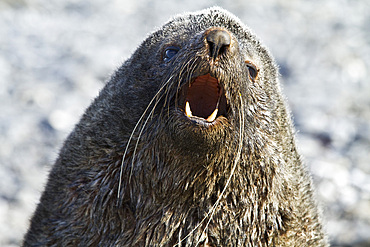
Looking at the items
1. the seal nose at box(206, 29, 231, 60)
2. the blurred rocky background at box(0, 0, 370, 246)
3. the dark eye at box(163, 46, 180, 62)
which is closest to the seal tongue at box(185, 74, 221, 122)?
the seal nose at box(206, 29, 231, 60)

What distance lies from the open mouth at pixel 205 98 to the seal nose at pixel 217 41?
182mm

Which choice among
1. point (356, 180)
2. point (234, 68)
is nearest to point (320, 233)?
point (234, 68)

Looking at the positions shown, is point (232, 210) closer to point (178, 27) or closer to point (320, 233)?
point (320, 233)

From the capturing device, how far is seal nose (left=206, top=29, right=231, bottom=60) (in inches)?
143

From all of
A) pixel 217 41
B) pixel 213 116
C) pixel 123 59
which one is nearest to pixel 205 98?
pixel 213 116

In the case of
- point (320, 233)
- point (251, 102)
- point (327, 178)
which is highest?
point (327, 178)

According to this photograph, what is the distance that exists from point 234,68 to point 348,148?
585cm

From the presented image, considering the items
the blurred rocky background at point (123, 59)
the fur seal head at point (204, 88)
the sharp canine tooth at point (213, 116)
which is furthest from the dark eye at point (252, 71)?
the blurred rocky background at point (123, 59)

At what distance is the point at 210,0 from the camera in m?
15.7

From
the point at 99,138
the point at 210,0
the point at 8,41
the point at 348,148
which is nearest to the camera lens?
the point at 99,138

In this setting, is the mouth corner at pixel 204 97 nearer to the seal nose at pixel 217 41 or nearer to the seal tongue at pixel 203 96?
the seal tongue at pixel 203 96

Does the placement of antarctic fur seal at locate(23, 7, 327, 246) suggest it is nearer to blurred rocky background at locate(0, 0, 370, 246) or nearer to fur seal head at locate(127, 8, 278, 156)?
fur seal head at locate(127, 8, 278, 156)

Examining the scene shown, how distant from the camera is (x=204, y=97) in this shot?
3781mm

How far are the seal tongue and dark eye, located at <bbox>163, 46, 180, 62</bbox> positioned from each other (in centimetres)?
49
